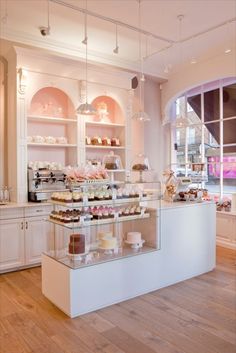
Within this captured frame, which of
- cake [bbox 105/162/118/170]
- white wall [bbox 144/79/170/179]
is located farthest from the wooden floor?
white wall [bbox 144/79/170/179]

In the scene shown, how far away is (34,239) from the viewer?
4207 millimetres

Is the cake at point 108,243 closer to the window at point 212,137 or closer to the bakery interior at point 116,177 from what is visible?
the bakery interior at point 116,177

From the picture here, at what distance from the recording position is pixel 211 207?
4012 millimetres

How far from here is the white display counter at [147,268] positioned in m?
2.81

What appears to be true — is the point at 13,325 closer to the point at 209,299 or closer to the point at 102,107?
the point at 209,299

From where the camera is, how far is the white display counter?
2809mm

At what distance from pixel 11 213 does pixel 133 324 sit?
221cm

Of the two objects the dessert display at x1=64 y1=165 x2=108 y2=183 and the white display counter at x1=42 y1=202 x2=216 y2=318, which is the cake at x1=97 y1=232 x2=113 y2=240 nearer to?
the white display counter at x1=42 y1=202 x2=216 y2=318

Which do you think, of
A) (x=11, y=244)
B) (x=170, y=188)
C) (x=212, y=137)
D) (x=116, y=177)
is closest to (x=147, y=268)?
(x=170, y=188)

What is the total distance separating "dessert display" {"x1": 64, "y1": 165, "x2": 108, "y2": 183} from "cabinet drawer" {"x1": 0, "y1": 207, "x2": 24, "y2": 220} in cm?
126

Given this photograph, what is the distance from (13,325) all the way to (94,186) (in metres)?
1.48

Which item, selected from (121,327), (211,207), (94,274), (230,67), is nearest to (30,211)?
(94,274)

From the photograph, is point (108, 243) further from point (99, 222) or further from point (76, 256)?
point (76, 256)

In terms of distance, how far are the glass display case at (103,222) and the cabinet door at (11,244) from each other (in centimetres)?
107
